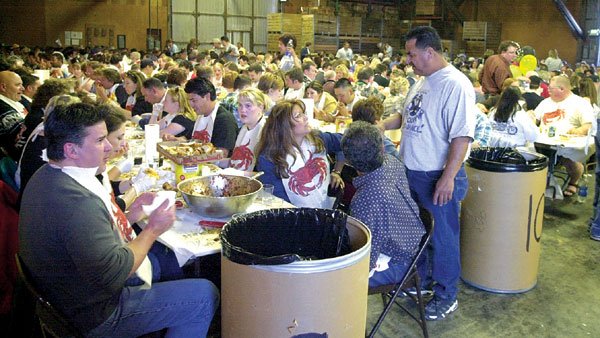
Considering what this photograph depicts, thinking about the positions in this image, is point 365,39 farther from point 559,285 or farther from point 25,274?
point 25,274

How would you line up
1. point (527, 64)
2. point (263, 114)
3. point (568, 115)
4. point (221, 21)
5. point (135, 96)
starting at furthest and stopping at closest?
1. point (221, 21)
2. point (527, 64)
3. point (135, 96)
4. point (568, 115)
5. point (263, 114)

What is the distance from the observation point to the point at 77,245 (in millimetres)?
1963

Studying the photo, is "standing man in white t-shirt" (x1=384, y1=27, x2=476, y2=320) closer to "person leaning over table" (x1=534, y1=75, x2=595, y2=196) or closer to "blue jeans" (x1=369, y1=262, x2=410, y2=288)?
"blue jeans" (x1=369, y1=262, x2=410, y2=288)

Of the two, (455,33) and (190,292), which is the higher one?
(455,33)

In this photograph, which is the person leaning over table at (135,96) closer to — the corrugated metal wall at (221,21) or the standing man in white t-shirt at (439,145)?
the standing man in white t-shirt at (439,145)

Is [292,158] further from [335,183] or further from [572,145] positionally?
[572,145]

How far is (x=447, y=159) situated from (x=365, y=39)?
20.6 meters

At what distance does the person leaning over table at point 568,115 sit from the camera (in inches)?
245

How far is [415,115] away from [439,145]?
0.25 metres

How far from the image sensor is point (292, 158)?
3.51 meters

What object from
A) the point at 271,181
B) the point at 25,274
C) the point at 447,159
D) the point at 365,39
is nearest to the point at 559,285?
the point at 447,159

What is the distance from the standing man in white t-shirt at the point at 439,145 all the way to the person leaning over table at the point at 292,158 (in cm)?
62

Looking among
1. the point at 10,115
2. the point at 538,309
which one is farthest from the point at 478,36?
the point at 10,115

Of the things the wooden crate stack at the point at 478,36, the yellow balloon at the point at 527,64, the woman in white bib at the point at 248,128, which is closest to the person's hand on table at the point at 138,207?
the woman in white bib at the point at 248,128
